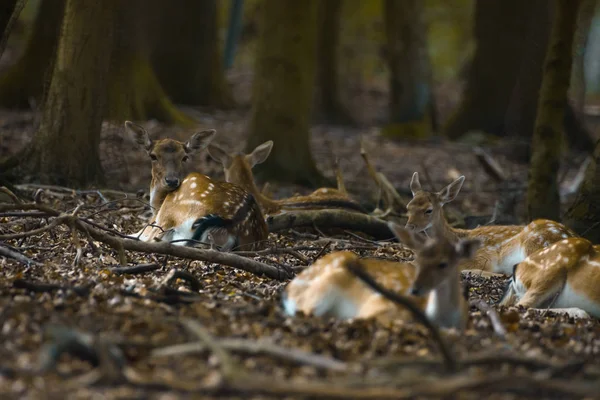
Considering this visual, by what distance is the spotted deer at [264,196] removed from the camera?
890cm

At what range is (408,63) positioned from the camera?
1889 cm

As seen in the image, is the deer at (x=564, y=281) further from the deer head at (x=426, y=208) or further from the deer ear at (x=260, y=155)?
the deer ear at (x=260, y=155)

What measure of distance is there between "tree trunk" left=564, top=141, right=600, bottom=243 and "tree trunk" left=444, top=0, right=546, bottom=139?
32.5 ft

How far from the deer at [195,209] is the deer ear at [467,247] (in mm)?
2348

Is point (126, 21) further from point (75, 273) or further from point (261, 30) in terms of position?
Answer: point (75, 273)

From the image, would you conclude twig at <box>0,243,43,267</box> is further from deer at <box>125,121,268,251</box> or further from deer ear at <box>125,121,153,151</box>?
deer ear at <box>125,121,153,151</box>

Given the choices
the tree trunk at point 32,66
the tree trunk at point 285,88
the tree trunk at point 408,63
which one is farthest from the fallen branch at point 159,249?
the tree trunk at point 408,63

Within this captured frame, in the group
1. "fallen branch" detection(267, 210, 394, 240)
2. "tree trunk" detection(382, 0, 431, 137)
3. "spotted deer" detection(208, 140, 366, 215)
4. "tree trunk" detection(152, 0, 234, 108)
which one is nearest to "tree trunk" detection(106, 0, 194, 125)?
"tree trunk" detection(152, 0, 234, 108)

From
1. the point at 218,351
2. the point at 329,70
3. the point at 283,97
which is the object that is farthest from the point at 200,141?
the point at 329,70

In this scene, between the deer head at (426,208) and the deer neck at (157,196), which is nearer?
the deer head at (426,208)

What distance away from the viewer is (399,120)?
1853 centimetres

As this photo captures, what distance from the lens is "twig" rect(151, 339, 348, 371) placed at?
152 inches

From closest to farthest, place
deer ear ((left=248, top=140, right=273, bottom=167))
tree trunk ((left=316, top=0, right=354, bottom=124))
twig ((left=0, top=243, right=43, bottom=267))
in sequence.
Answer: twig ((left=0, top=243, right=43, bottom=267)), deer ear ((left=248, top=140, right=273, bottom=167)), tree trunk ((left=316, top=0, right=354, bottom=124))

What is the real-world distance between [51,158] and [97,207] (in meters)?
1.86
